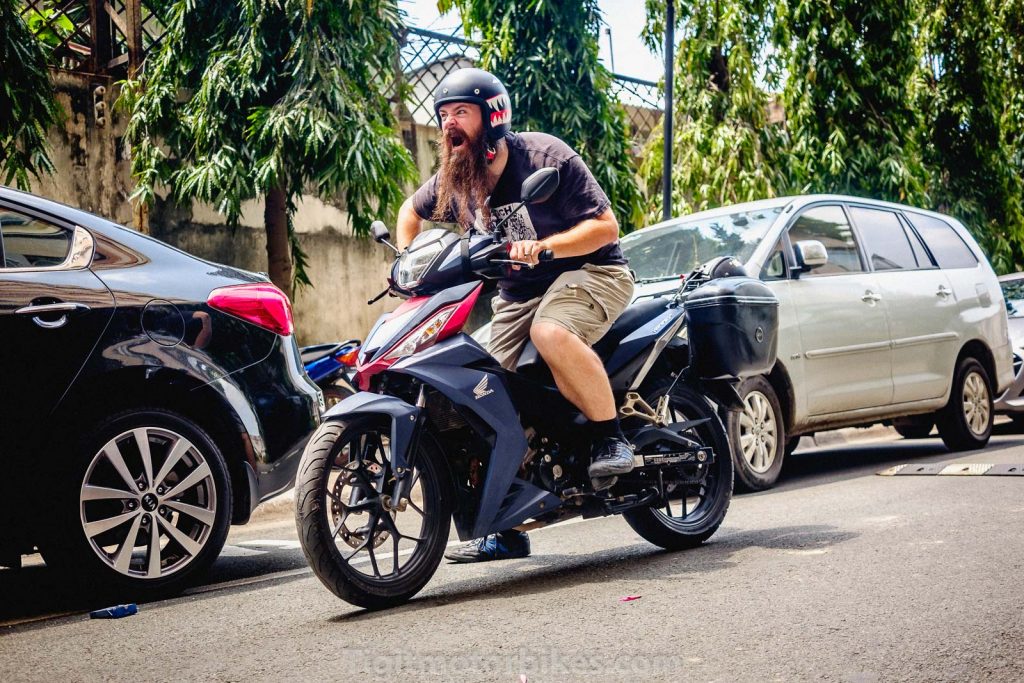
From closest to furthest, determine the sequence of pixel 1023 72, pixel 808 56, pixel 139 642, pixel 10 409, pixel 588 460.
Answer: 1. pixel 139 642
2. pixel 10 409
3. pixel 588 460
4. pixel 808 56
5. pixel 1023 72

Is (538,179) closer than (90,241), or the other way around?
(538,179)

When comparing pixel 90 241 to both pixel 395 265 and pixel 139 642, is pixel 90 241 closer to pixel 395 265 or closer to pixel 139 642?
pixel 395 265

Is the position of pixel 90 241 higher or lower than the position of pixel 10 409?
higher

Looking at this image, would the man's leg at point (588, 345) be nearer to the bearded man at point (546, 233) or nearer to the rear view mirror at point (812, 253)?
the bearded man at point (546, 233)

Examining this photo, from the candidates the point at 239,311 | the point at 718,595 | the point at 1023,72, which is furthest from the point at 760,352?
the point at 1023,72

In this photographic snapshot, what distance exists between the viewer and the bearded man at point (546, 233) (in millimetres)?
4480

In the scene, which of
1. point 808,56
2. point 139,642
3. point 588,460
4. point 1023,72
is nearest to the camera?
point 139,642

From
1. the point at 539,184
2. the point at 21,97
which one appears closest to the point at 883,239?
the point at 539,184

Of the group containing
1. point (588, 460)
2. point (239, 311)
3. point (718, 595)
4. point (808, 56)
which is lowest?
point (718, 595)

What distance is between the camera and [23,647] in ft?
12.6

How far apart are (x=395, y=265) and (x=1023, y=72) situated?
1910 centimetres

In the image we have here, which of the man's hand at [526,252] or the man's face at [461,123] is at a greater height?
the man's face at [461,123]

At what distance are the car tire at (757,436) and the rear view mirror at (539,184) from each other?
3.02 metres

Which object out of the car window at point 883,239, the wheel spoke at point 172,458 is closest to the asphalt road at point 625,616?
the wheel spoke at point 172,458
